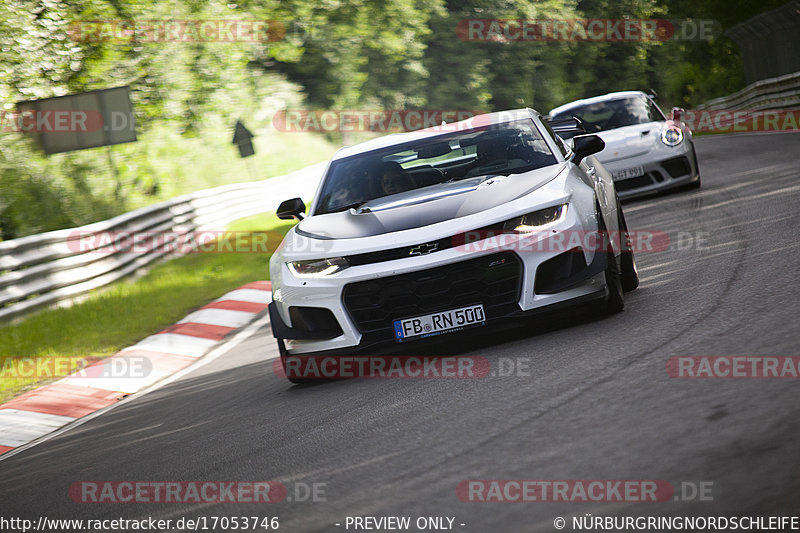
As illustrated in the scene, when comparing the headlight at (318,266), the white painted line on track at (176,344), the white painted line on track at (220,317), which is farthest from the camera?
the white painted line on track at (220,317)

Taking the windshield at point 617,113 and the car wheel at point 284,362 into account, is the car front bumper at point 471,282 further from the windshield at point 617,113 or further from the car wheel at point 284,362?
the windshield at point 617,113

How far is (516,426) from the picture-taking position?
13.6ft

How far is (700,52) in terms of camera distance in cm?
5003

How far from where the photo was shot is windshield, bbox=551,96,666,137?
13624mm

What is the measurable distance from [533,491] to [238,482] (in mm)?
1541

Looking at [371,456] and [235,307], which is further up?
[371,456]

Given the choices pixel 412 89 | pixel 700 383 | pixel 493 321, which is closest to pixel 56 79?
pixel 493 321

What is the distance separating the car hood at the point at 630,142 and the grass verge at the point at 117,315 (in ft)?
16.8

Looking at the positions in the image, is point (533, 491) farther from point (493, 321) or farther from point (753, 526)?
point (493, 321)

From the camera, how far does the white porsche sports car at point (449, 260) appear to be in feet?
18.1

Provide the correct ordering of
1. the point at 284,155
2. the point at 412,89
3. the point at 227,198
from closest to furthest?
→ 1. the point at 227,198
2. the point at 284,155
3. the point at 412,89

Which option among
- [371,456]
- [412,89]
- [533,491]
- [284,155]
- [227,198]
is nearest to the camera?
[533,491]

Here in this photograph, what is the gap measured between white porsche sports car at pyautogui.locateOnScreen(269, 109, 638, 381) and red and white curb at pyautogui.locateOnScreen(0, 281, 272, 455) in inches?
91.1

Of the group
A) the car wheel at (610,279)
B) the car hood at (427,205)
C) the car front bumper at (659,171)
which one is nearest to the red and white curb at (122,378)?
the car hood at (427,205)
